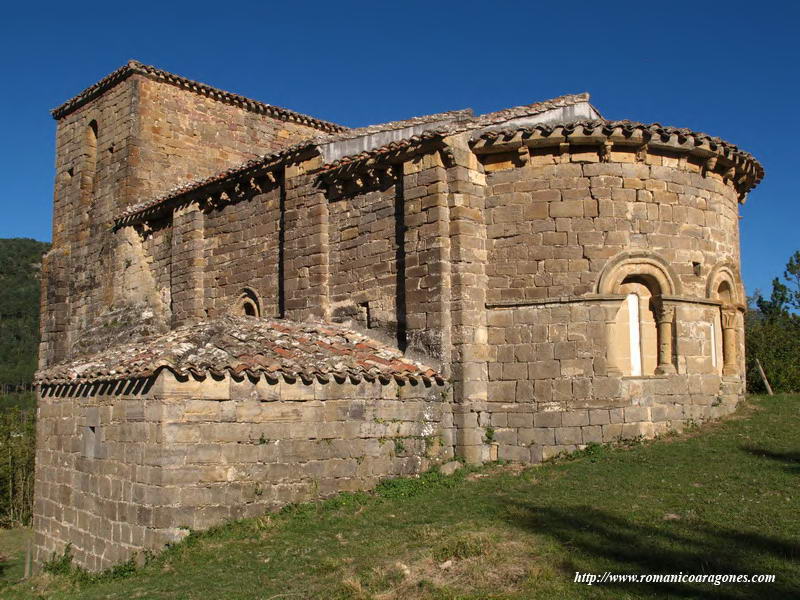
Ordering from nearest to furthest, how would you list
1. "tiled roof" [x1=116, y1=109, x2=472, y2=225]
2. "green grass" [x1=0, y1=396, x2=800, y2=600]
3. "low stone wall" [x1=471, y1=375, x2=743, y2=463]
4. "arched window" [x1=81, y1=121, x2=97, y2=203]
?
"green grass" [x1=0, y1=396, x2=800, y2=600] < "low stone wall" [x1=471, y1=375, x2=743, y2=463] < "tiled roof" [x1=116, y1=109, x2=472, y2=225] < "arched window" [x1=81, y1=121, x2=97, y2=203]

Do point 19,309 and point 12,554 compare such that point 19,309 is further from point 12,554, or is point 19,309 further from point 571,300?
point 571,300

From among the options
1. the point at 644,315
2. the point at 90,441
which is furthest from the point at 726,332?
the point at 90,441

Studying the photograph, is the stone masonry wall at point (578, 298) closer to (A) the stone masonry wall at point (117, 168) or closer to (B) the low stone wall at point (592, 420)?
(B) the low stone wall at point (592, 420)

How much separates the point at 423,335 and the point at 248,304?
4996mm

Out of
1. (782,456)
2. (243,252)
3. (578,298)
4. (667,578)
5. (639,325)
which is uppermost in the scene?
(243,252)

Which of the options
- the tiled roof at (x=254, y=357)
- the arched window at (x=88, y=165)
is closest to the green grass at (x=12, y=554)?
the tiled roof at (x=254, y=357)

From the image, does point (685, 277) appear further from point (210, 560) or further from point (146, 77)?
point (146, 77)

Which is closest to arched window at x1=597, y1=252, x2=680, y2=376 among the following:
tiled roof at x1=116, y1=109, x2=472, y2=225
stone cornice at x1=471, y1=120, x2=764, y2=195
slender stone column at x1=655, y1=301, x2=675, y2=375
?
slender stone column at x1=655, y1=301, x2=675, y2=375

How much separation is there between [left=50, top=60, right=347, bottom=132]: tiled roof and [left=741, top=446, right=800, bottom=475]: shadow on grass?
1573 centimetres

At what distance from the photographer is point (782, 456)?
387 inches

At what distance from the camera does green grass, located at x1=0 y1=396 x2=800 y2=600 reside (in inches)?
260

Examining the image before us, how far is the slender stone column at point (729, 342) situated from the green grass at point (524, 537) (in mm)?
1988

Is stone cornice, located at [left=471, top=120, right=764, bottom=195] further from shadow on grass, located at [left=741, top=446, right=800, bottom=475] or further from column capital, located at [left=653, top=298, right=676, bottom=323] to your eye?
shadow on grass, located at [left=741, top=446, right=800, bottom=475]

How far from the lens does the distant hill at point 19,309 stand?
55.9 m
